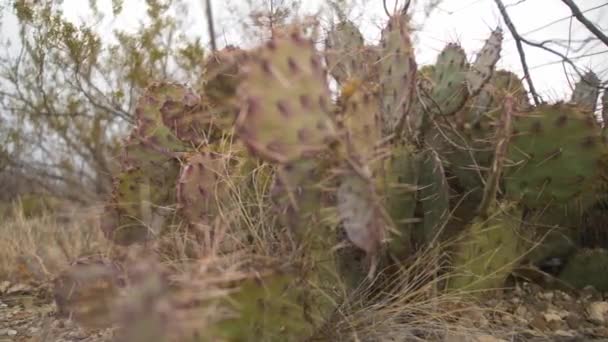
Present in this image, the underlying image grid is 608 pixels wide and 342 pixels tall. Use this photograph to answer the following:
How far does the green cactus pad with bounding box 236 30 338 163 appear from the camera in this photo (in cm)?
133

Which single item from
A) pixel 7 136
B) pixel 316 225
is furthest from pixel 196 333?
pixel 7 136

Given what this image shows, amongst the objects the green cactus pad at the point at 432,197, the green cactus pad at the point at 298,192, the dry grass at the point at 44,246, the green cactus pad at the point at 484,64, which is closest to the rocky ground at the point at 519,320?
the green cactus pad at the point at 432,197

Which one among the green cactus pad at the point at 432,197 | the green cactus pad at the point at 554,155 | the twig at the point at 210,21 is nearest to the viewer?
the green cactus pad at the point at 432,197

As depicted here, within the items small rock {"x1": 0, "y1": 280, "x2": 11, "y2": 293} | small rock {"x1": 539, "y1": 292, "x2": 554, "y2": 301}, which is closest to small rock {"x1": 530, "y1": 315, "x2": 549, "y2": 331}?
small rock {"x1": 539, "y1": 292, "x2": 554, "y2": 301}

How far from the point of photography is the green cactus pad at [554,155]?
7.47ft

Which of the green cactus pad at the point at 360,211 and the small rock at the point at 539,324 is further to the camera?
the small rock at the point at 539,324

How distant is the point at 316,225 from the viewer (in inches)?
64.8

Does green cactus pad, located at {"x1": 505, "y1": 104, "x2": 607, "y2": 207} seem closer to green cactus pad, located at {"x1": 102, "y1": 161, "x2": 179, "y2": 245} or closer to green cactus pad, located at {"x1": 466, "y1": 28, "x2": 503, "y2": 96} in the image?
green cactus pad, located at {"x1": 466, "y1": 28, "x2": 503, "y2": 96}

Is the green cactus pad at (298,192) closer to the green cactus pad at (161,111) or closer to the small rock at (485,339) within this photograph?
the small rock at (485,339)

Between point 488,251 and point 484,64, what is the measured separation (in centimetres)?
60

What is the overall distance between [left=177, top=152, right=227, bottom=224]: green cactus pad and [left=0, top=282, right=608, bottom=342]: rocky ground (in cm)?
45

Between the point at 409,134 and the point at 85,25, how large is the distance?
4.42 m

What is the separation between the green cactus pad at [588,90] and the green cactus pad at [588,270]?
59 centimetres

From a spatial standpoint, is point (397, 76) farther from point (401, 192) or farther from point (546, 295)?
point (546, 295)
